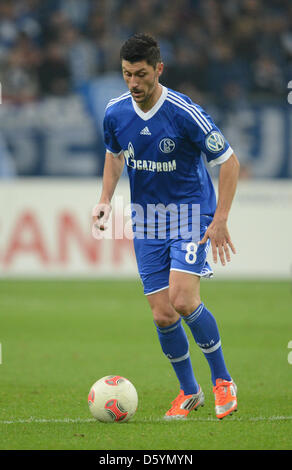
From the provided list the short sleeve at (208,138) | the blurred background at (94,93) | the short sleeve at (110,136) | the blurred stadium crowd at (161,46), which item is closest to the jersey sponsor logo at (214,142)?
the short sleeve at (208,138)

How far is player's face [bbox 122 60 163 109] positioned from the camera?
17.6ft

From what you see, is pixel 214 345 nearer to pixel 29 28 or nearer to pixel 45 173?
pixel 45 173

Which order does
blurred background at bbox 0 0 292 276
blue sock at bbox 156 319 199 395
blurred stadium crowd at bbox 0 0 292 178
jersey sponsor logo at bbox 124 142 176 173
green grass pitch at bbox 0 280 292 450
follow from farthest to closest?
blurred stadium crowd at bbox 0 0 292 178 < blurred background at bbox 0 0 292 276 < blue sock at bbox 156 319 199 395 < jersey sponsor logo at bbox 124 142 176 173 < green grass pitch at bbox 0 280 292 450

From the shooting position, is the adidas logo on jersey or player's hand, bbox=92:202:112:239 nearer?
the adidas logo on jersey

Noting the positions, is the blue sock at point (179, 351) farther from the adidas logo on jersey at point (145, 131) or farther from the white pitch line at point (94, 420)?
the adidas logo on jersey at point (145, 131)

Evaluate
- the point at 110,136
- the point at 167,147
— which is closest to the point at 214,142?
the point at 167,147

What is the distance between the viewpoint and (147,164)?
5.67 m

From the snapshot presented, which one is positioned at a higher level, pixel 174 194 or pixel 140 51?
pixel 140 51

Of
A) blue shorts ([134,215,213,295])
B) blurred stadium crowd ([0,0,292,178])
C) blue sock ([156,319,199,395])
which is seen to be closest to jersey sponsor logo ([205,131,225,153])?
blue shorts ([134,215,213,295])

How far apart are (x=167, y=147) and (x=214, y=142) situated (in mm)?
356

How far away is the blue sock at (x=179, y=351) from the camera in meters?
5.77

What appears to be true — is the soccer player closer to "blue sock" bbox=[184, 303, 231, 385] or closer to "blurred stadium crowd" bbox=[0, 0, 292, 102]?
"blue sock" bbox=[184, 303, 231, 385]

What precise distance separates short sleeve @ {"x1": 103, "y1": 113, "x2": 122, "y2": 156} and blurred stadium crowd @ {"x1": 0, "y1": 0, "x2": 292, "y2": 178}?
37.1 feet

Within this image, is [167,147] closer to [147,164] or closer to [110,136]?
[147,164]
